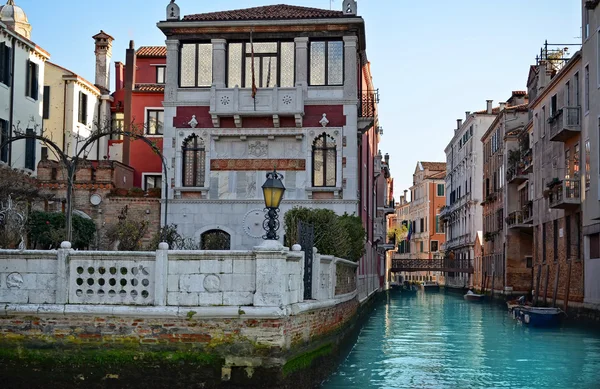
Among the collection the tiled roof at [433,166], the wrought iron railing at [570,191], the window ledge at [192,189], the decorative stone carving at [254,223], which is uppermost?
the tiled roof at [433,166]

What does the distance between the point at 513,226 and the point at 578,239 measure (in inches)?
562

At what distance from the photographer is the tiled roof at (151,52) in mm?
35812

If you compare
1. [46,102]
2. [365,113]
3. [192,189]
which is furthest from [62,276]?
[46,102]

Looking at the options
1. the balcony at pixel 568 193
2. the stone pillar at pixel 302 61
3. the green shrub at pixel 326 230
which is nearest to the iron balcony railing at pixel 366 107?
the stone pillar at pixel 302 61

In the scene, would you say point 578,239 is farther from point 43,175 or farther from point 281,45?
point 43,175

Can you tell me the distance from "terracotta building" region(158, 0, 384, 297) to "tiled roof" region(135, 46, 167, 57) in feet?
27.2

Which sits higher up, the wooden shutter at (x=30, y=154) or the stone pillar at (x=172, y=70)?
the stone pillar at (x=172, y=70)

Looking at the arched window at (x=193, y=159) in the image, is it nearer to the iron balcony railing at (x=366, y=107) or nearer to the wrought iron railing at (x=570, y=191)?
the iron balcony railing at (x=366, y=107)

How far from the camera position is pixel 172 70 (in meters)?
27.6

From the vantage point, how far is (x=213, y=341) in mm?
12336

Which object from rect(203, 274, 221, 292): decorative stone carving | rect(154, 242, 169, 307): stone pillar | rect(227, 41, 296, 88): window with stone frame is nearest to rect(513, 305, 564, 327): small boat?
rect(227, 41, 296, 88): window with stone frame

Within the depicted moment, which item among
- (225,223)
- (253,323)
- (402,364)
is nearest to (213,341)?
(253,323)

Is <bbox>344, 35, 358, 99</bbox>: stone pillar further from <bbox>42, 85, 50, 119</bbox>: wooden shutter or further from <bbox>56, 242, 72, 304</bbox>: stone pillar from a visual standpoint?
<bbox>56, 242, 72, 304</bbox>: stone pillar

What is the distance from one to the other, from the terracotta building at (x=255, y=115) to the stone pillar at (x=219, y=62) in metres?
0.03
